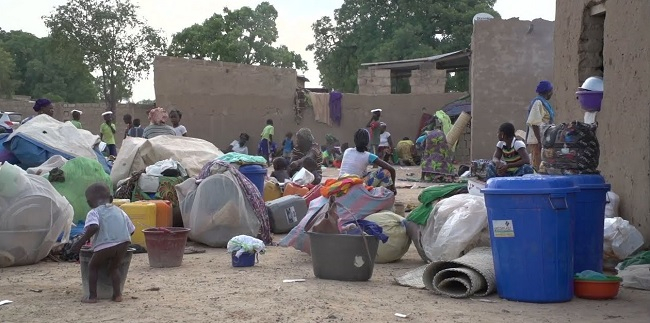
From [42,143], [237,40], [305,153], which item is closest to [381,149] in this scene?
[305,153]

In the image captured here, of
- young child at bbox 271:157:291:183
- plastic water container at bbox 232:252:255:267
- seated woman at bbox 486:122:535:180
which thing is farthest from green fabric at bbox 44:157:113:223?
seated woman at bbox 486:122:535:180

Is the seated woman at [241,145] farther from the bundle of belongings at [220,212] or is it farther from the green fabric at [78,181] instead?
the bundle of belongings at [220,212]

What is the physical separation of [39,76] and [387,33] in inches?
958

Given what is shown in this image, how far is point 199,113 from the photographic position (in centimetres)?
2627

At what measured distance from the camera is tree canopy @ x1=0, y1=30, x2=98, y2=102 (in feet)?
176

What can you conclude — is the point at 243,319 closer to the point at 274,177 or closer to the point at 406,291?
the point at 406,291

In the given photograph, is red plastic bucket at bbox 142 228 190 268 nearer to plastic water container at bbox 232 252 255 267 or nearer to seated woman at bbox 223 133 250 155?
plastic water container at bbox 232 252 255 267

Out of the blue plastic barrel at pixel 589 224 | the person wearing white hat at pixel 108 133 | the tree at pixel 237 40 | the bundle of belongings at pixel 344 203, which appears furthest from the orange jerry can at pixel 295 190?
the tree at pixel 237 40

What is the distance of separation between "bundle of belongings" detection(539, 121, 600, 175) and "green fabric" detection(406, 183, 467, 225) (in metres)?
1.49

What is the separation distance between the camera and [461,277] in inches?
266

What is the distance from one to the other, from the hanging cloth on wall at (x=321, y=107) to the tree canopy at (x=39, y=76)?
1131 inches

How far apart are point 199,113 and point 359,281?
19650 millimetres

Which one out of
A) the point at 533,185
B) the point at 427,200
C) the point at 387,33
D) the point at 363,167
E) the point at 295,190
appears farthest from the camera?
the point at 387,33

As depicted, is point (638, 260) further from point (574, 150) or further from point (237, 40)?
point (237, 40)
